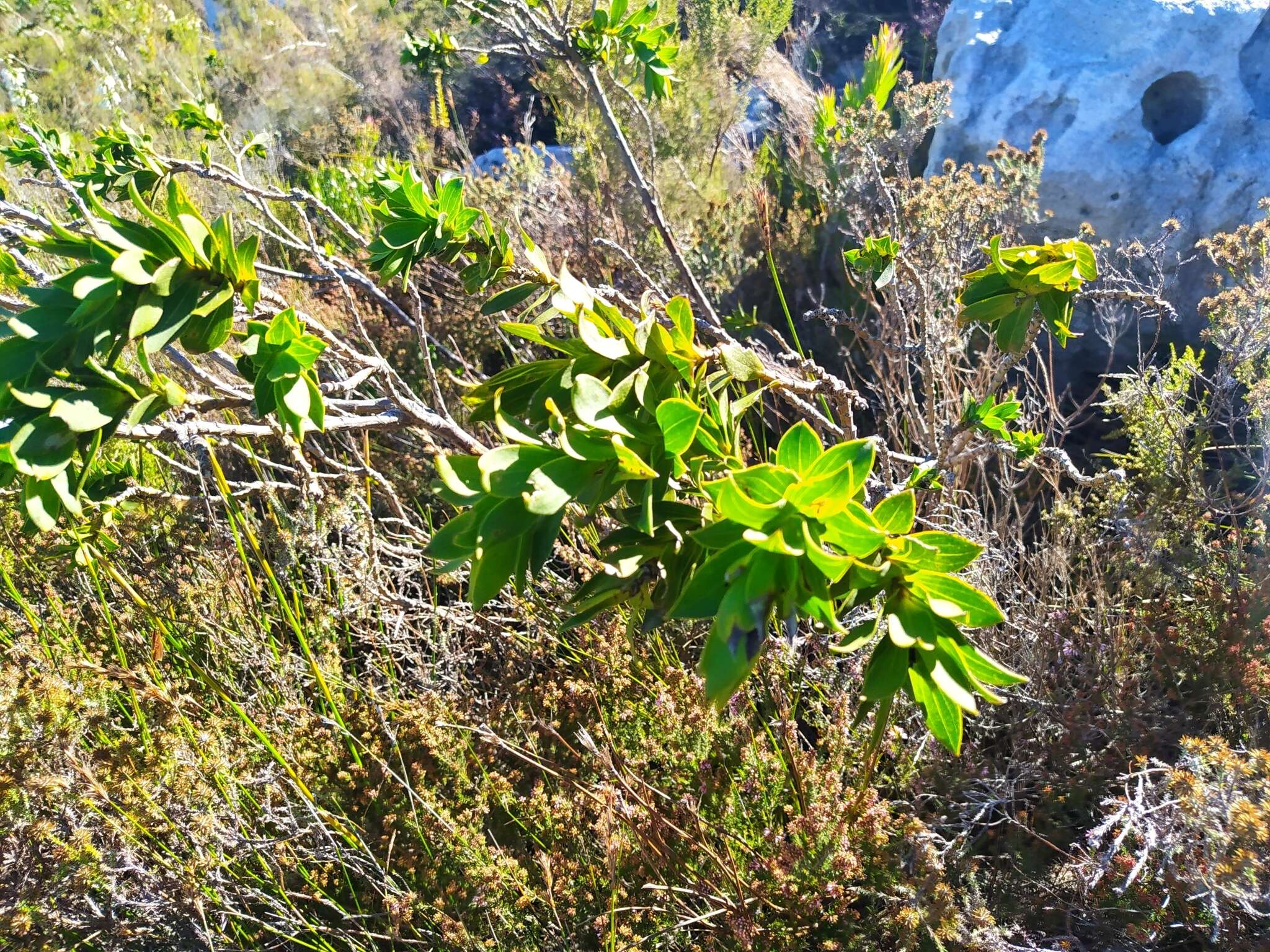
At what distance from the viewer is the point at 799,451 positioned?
80 cm

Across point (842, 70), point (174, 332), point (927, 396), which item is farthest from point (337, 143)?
point (174, 332)

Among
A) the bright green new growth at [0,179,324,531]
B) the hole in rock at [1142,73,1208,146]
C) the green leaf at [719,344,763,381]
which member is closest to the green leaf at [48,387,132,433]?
the bright green new growth at [0,179,324,531]

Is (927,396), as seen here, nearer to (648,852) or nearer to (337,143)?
(648,852)

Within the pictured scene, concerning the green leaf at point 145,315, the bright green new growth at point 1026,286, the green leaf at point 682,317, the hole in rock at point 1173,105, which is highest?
the hole in rock at point 1173,105

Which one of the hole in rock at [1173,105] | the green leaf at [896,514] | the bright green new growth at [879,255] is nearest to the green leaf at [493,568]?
the green leaf at [896,514]

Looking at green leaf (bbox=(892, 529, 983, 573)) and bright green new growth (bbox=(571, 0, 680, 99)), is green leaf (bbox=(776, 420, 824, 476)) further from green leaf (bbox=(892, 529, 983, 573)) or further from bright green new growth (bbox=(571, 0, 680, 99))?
bright green new growth (bbox=(571, 0, 680, 99))

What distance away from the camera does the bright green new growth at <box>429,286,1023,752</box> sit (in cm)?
71

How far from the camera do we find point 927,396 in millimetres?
1963

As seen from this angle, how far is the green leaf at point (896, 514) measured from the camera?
30.9 inches

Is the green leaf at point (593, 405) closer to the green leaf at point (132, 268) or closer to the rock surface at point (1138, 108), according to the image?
the green leaf at point (132, 268)

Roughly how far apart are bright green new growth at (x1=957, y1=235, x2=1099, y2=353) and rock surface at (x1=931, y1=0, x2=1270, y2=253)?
2.52m

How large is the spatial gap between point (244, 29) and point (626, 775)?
11518 mm

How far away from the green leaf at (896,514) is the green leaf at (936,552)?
36mm

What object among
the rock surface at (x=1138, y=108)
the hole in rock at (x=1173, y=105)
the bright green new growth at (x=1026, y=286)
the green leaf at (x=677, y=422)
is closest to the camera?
the green leaf at (x=677, y=422)
